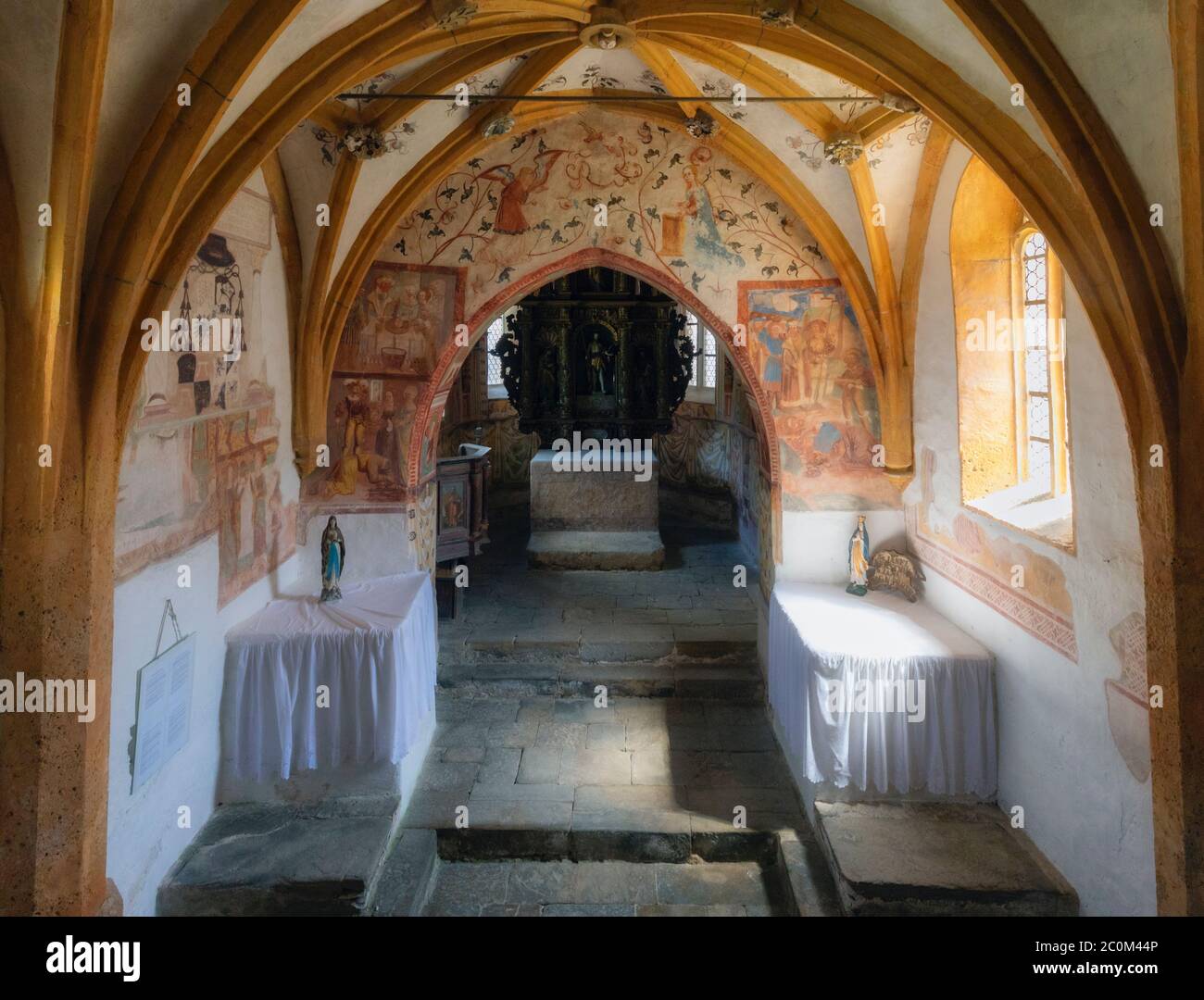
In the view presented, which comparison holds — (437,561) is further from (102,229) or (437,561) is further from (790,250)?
(102,229)

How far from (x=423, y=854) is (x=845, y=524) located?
4989 mm

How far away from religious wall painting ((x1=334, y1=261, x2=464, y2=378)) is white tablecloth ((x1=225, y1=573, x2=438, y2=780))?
9.17ft

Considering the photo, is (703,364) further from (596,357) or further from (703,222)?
(703,222)

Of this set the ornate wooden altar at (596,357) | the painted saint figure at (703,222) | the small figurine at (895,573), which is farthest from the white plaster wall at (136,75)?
the ornate wooden altar at (596,357)

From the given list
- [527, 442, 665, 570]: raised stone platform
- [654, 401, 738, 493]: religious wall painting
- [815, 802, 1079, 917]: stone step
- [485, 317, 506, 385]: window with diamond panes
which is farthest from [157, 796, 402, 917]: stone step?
[485, 317, 506, 385]: window with diamond panes

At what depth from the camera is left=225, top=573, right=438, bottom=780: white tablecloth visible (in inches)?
260

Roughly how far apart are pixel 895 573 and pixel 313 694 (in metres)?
5.36

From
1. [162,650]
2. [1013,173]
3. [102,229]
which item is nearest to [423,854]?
[162,650]

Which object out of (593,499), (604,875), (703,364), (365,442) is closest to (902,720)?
(604,875)

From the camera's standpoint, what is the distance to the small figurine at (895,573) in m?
8.05

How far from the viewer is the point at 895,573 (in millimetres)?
8133

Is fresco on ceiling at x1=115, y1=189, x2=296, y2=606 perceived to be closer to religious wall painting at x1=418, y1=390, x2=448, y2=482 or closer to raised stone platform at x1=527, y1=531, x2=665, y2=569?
religious wall painting at x1=418, y1=390, x2=448, y2=482

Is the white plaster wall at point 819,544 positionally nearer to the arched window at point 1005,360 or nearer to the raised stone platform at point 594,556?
the arched window at point 1005,360

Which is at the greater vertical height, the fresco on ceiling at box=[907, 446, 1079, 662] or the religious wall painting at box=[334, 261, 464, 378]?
the religious wall painting at box=[334, 261, 464, 378]
